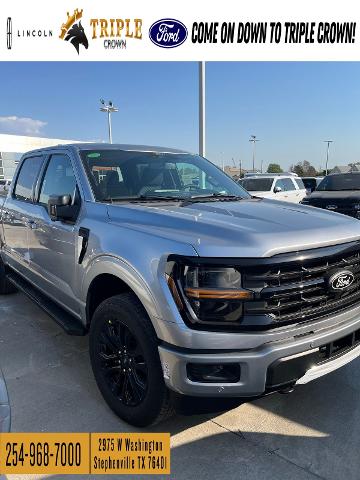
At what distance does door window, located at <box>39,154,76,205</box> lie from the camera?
343 cm

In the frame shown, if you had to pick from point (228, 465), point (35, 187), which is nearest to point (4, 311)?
point (35, 187)

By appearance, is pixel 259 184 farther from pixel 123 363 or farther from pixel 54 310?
pixel 123 363

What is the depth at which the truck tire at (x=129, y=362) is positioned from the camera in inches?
92.0

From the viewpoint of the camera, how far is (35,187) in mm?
4227

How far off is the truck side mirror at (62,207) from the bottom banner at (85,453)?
1.59 meters

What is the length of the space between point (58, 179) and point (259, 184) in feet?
36.5

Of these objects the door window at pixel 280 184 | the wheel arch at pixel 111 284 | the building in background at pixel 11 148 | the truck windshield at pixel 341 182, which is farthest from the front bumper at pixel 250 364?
the building in background at pixel 11 148

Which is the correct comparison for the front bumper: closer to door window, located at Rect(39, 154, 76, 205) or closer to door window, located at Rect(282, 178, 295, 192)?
door window, located at Rect(39, 154, 76, 205)

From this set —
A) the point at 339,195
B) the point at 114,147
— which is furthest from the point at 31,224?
the point at 339,195

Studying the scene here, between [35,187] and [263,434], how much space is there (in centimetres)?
324

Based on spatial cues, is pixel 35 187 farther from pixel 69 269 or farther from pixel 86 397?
pixel 86 397

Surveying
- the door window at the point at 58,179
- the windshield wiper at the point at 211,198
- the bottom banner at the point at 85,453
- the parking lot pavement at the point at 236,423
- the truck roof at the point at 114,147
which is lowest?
the bottom banner at the point at 85,453

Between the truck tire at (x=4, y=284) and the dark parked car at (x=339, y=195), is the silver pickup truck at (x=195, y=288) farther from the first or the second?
the dark parked car at (x=339, y=195)

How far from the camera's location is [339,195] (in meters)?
10.7
